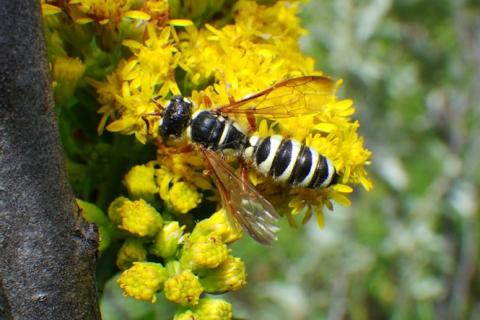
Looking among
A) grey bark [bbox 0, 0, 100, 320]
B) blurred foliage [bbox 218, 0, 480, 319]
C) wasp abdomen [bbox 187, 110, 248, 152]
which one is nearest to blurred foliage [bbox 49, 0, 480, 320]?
blurred foliage [bbox 218, 0, 480, 319]

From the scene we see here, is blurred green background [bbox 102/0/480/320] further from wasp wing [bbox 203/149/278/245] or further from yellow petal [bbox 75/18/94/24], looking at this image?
yellow petal [bbox 75/18/94/24]

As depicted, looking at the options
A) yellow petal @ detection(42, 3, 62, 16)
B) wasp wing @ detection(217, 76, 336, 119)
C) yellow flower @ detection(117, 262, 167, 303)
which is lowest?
yellow flower @ detection(117, 262, 167, 303)

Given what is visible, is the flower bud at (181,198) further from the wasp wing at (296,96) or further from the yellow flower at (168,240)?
the wasp wing at (296,96)

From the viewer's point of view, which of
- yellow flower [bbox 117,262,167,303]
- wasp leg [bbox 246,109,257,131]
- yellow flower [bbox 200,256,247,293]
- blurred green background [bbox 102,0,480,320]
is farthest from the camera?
blurred green background [bbox 102,0,480,320]

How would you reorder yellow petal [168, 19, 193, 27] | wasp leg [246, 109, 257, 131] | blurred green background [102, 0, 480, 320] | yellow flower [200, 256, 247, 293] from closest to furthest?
yellow flower [200, 256, 247, 293] < yellow petal [168, 19, 193, 27] < wasp leg [246, 109, 257, 131] < blurred green background [102, 0, 480, 320]

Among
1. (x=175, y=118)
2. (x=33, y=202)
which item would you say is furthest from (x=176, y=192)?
(x=33, y=202)

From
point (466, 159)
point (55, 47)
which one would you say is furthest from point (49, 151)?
point (466, 159)

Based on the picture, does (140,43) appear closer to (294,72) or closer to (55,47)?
(55,47)
